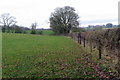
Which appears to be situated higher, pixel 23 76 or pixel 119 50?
pixel 119 50

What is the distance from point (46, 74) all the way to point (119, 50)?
2.82 meters

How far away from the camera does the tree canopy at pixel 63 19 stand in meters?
49.3

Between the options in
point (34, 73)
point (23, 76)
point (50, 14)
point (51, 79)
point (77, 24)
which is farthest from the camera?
point (50, 14)

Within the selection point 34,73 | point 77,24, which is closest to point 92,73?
point 34,73

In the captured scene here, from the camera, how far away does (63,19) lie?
50438 mm

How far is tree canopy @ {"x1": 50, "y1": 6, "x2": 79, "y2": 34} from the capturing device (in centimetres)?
4931

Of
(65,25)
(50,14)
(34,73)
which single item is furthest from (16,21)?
(34,73)

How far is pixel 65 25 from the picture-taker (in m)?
50.9

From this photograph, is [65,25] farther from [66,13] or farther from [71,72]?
[71,72]

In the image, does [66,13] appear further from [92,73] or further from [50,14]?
[92,73]

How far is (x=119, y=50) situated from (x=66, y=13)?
46.4 m

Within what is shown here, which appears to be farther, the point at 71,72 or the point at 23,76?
the point at 71,72

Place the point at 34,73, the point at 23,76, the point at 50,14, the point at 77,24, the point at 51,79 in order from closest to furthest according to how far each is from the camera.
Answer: the point at 51,79 → the point at 23,76 → the point at 34,73 → the point at 77,24 → the point at 50,14

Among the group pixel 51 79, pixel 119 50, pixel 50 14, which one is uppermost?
pixel 50 14
